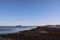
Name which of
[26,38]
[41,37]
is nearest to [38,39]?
[41,37]

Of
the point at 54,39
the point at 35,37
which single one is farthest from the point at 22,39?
the point at 54,39

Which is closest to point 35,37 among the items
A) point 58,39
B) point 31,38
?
point 31,38

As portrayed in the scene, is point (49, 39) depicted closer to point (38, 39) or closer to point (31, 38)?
point (38, 39)

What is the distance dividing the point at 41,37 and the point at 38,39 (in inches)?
40.7

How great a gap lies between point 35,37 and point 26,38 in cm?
216

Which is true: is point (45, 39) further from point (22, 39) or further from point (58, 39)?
point (22, 39)

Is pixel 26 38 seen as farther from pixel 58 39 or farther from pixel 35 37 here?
pixel 58 39

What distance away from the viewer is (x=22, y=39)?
26328mm

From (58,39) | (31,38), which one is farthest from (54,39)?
(31,38)

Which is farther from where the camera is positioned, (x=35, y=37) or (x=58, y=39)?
(x=35, y=37)

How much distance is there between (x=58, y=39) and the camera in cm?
2475

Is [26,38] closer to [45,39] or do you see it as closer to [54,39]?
[45,39]

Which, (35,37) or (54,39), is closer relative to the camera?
(54,39)

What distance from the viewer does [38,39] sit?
25547mm
